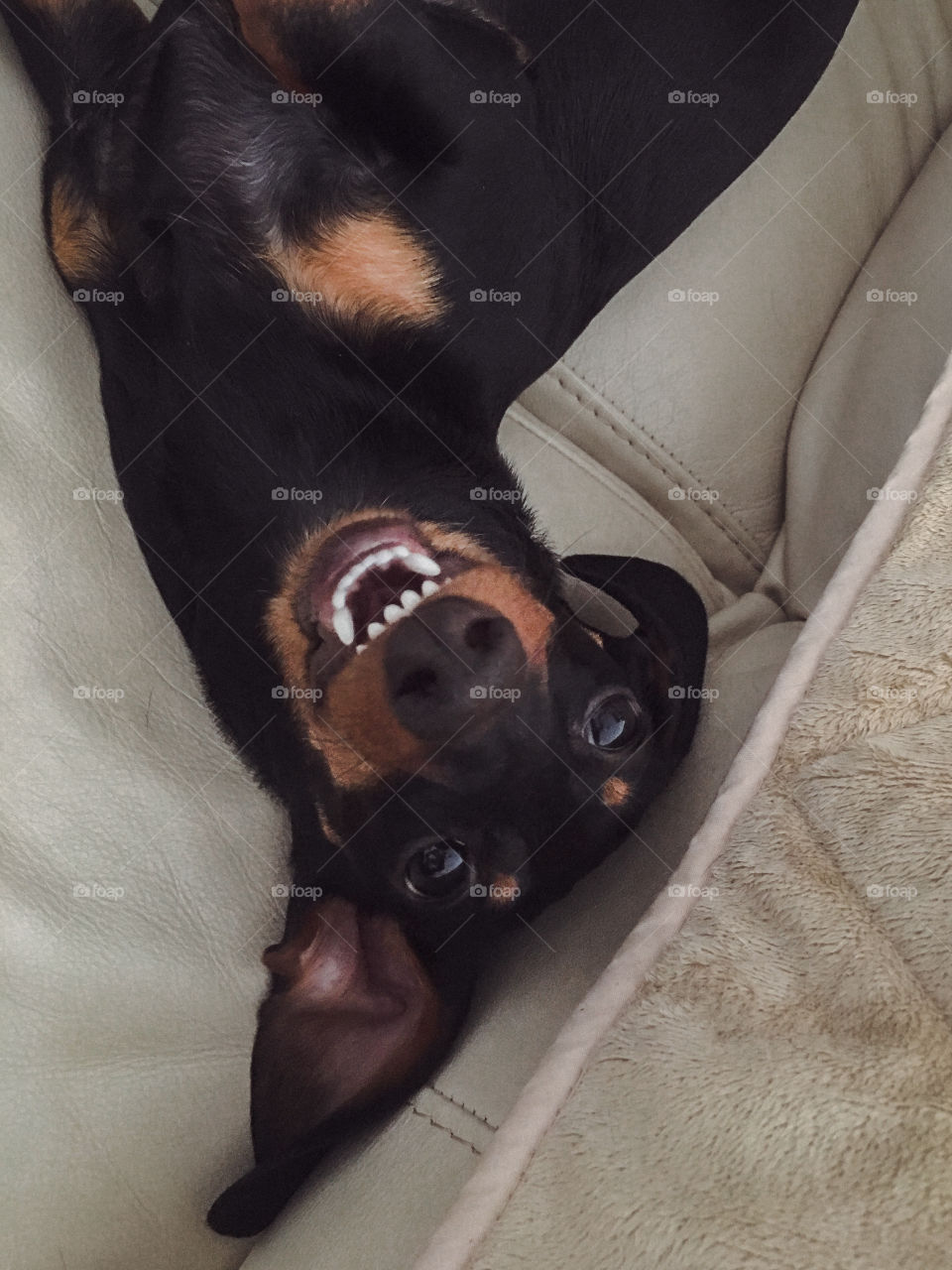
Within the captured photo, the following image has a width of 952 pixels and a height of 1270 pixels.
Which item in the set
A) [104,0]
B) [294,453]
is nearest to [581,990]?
[294,453]

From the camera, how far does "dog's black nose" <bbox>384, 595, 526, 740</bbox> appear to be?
1.30 metres

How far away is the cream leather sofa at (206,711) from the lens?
1.36m

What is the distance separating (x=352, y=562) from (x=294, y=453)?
0.19 meters

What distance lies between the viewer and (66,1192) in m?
1.35

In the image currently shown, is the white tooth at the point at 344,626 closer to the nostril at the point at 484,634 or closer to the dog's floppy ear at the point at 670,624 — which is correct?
the nostril at the point at 484,634
